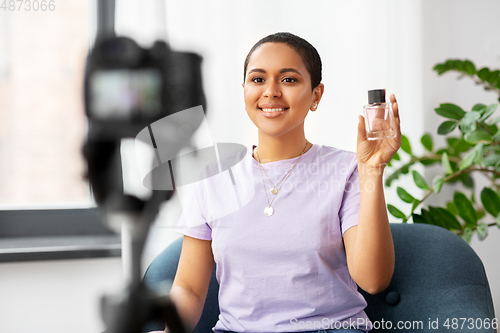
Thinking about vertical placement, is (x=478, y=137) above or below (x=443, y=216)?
above

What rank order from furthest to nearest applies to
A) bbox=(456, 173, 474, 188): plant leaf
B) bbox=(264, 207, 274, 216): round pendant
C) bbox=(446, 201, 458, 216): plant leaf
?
bbox=(456, 173, 474, 188): plant leaf
bbox=(446, 201, 458, 216): plant leaf
bbox=(264, 207, 274, 216): round pendant

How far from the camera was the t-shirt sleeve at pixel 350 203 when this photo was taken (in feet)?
2.30

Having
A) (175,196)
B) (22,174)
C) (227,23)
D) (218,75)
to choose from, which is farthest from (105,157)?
(227,23)

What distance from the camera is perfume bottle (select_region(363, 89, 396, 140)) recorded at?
0.48 metres

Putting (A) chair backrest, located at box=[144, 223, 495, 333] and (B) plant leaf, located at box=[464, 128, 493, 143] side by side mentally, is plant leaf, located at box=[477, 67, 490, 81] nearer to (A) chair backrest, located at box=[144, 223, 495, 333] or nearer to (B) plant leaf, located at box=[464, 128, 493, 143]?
Answer: (B) plant leaf, located at box=[464, 128, 493, 143]

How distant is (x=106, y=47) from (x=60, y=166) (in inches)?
7.2

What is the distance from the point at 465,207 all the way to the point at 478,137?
206 millimetres

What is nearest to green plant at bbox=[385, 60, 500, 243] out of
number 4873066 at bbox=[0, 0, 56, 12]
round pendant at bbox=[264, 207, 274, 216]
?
round pendant at bbox=[264, 207, 274, 216]

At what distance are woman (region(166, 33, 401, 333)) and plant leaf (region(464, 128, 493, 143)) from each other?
557 mm

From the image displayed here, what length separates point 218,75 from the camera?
2.03ft

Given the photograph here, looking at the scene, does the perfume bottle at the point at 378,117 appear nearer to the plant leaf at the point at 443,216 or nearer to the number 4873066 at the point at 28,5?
the number 4873066 at the point at 28,5

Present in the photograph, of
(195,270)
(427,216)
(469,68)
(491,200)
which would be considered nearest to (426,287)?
(427,216)

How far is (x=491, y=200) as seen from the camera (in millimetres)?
1133

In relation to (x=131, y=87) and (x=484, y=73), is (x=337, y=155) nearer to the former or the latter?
(x=131, y=87)
